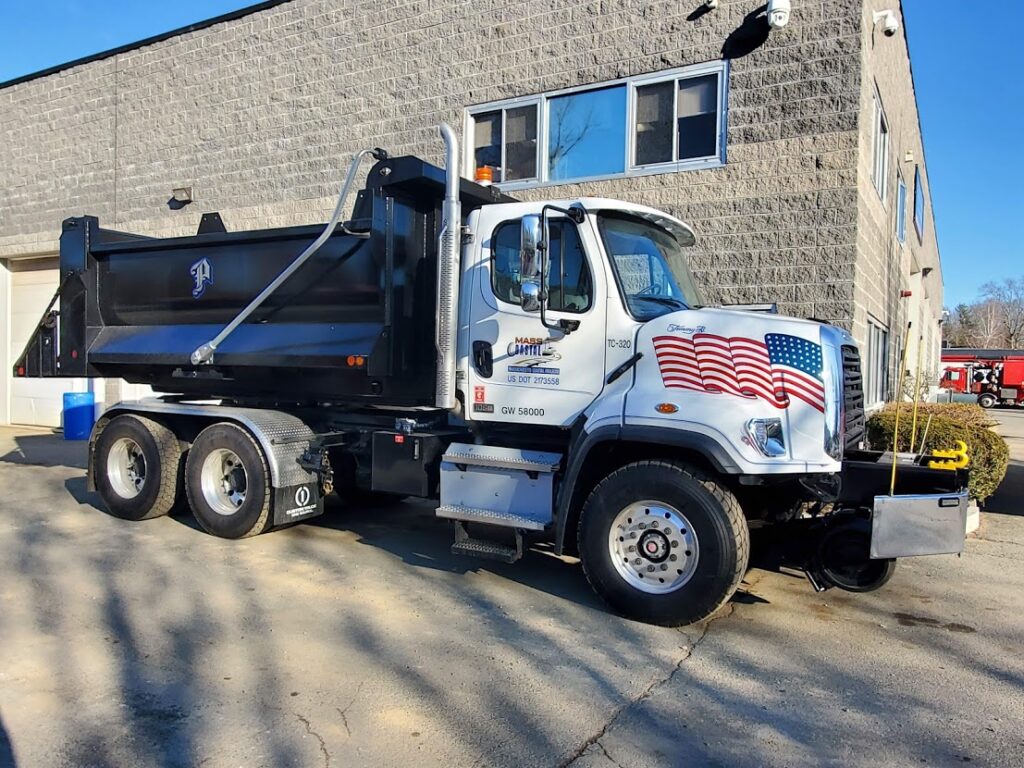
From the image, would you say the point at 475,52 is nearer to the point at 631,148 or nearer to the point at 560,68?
the point at 560,68

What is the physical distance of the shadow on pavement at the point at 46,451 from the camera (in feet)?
40.0

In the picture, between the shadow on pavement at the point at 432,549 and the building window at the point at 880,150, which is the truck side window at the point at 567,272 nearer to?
the shadow on pavement at the point at 432,549

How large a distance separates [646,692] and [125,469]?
6.17 m

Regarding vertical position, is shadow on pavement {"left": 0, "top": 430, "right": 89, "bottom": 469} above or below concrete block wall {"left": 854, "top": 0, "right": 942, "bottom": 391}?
below

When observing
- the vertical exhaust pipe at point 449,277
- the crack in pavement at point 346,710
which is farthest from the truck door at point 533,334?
the crack in pavement at point 346,710

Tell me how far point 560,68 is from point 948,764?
9184 mm

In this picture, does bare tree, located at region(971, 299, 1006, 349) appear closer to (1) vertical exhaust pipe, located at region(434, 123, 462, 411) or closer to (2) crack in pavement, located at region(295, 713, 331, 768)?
(1) vertical exhaust pipe, located at region(434, 123, 462, 411)

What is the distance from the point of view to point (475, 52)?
11219 mm

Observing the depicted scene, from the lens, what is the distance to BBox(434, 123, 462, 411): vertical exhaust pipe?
6.03m

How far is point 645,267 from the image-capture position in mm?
5852

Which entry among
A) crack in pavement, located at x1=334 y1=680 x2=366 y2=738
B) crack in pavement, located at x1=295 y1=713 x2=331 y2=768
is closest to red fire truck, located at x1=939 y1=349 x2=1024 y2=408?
crack in pavement, located at x1=334 y1=680 x2=366 y2=738

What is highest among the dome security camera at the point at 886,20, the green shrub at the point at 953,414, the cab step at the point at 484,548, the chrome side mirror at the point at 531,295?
the dome security camera at the point at 886,20

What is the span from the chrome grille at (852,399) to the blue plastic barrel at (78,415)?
45.6ft

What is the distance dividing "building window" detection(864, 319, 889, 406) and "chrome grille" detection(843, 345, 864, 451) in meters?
4.39
